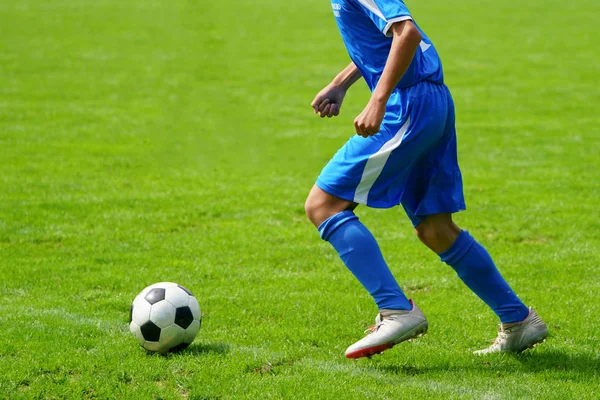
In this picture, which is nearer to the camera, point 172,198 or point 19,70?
point 172,198

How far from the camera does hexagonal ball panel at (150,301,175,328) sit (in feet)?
15.7

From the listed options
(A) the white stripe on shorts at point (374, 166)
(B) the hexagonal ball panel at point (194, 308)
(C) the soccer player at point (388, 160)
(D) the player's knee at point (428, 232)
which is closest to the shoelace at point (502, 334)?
(C) the soccer player at point (388, 160)

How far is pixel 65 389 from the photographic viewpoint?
4.31 m

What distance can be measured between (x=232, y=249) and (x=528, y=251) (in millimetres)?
2613

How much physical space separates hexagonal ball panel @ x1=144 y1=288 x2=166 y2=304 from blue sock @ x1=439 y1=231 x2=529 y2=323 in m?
1.64

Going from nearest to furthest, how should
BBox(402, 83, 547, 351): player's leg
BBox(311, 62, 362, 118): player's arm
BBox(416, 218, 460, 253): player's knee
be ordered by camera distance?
1. BBox(402, 83, 547, 351): player's leg
2. BBox(416, 218, 460, 253): player's knee
3. BBox(311, 62, 362, 118): player's arm

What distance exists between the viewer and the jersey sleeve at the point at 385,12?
4262 millimetres

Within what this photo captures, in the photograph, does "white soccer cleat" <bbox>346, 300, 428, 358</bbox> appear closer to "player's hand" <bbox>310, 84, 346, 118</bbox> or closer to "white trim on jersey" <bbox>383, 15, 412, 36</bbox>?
"player's hand" <bbox>310, 84, 346, 118</bbox>

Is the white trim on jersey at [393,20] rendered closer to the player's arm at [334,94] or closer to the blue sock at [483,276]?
the player's arm at [334,94]

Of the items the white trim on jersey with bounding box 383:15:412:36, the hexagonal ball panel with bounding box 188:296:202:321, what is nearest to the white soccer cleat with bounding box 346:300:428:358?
the hexagonal ball panel with bounding box 188:296:202:321

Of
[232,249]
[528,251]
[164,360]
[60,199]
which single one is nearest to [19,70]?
[60,199]

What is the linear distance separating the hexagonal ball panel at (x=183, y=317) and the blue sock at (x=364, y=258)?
0.96m

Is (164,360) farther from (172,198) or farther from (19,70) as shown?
(19,70)

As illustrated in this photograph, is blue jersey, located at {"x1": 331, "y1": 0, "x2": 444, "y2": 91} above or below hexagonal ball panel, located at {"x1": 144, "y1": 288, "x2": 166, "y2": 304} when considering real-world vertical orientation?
above
